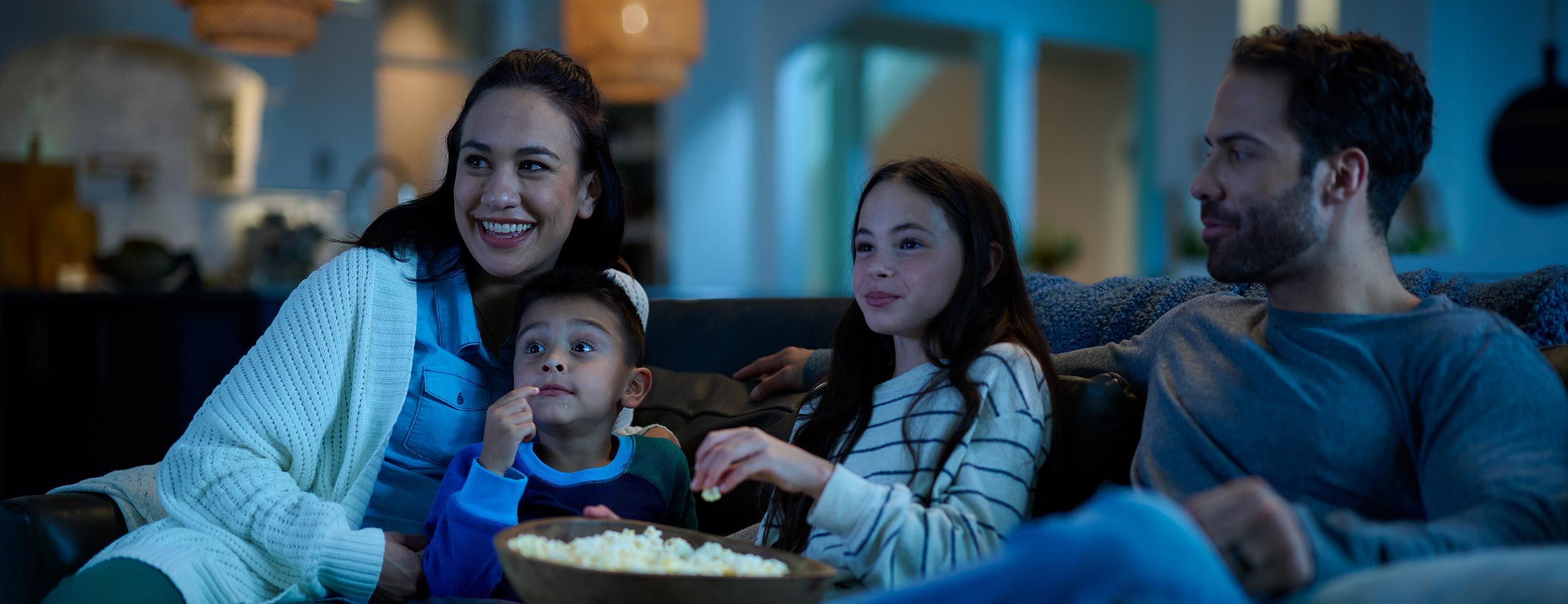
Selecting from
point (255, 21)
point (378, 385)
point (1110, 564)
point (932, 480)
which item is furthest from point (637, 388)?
point (255, 21)

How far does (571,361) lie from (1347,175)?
3.51ft

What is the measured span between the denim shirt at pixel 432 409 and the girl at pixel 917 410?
51 centimetres

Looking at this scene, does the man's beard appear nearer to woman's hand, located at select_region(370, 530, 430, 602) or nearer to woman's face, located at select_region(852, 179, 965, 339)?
woman's face, located at select_region(852, 179, 965, 339)

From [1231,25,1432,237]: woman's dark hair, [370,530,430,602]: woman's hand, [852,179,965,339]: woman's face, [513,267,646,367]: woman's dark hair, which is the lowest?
[370,530,430,602]: woman's hand

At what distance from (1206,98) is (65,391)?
17.9 feet

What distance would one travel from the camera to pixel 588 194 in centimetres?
210

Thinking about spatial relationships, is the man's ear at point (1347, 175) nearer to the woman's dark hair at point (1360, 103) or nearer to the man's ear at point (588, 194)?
the woman's dark hair at point (1360, 103)

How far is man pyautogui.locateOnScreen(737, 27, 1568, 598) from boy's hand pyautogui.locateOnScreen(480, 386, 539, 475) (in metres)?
0.80

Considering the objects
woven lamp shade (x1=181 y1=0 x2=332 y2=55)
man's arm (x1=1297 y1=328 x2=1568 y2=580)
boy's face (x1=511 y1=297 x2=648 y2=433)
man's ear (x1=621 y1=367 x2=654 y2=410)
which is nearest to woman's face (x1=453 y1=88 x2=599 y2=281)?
boy's face (x1=511 y1=297 x2=648 y2=433)

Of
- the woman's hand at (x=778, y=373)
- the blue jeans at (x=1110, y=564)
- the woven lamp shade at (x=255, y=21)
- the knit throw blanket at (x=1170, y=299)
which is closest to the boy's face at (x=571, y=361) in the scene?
the woman's hand at (x=778, y=373)

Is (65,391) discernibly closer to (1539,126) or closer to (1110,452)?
(1110,452)

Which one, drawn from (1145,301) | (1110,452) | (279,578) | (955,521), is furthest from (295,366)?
(1145,301)

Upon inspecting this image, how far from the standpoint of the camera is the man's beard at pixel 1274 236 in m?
1.39

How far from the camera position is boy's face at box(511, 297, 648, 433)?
5.80 feet
